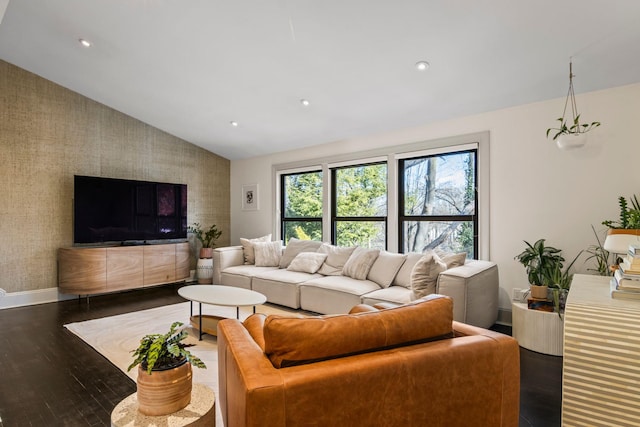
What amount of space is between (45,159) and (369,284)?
4.48 metres

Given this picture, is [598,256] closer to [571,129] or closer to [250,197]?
[571,129]

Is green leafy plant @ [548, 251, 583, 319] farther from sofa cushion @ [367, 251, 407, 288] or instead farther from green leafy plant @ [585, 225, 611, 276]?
sofa cushion @ [367, 251, 407, 288]

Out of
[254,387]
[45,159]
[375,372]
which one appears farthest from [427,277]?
[45,159]

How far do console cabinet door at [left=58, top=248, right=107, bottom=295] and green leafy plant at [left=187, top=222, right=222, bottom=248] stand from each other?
1668 millimetres

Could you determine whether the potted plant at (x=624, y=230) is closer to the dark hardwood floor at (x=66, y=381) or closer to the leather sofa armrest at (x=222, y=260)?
the dark hardwood floor at (x=66, y=381)

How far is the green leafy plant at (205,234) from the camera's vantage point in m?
6.00

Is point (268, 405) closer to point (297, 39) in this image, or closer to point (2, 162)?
point (297, 39)

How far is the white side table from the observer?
2.76m

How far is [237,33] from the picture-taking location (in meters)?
3.08

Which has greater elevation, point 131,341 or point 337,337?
point 337,337

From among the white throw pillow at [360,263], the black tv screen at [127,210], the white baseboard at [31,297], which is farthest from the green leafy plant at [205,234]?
the white throw pillow at [360,263]

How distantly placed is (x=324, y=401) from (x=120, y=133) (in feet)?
17.9

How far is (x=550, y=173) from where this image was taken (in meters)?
3.31

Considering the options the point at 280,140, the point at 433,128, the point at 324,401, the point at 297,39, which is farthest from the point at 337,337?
the point at 280,140
